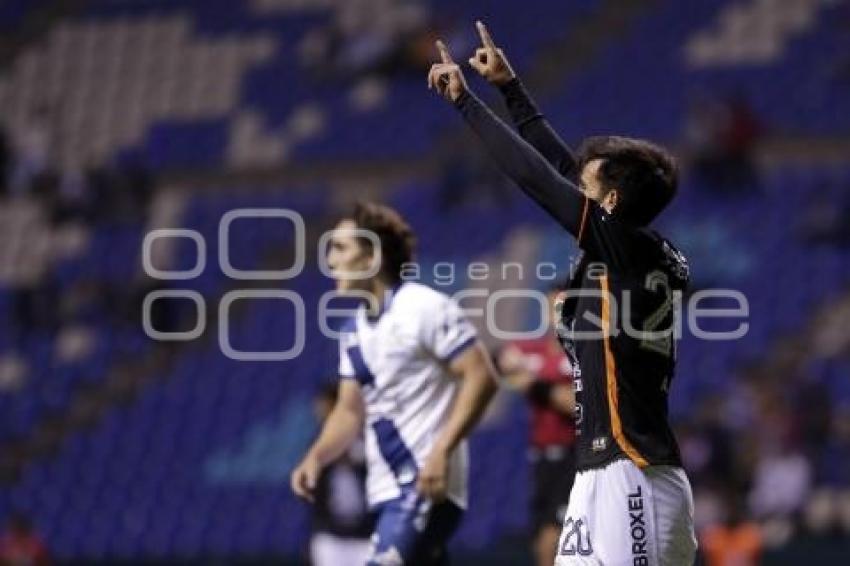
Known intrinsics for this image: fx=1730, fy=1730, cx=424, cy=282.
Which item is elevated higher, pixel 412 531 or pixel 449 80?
pixel 449 80

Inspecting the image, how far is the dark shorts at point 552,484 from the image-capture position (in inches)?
331

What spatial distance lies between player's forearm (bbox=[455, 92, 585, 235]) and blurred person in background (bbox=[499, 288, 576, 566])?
3.54 metres

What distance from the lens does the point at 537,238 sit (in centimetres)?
1731

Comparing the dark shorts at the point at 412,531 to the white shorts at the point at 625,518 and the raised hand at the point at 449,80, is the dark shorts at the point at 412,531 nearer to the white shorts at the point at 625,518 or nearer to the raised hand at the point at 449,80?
the white shorts at the point at 625,518

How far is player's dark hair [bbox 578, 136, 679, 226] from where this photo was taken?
4863 millimetres

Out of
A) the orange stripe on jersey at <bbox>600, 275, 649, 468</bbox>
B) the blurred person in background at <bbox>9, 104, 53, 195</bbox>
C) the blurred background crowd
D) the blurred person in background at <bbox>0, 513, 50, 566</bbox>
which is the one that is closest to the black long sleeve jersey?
the orange stripe on jersey at <bbox>600, 275, 649, 468</bbox>

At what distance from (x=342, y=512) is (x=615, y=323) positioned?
6261 mm

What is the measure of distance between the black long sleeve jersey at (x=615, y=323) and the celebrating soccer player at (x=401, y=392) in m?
1.86

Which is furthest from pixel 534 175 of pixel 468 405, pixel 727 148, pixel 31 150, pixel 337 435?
pixel 31 150

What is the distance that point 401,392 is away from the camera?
7137mm

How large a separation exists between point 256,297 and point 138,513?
3041mm

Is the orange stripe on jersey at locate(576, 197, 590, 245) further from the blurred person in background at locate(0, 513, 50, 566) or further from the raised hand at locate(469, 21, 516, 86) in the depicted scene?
the blurred person in background at locate(0, 513, 50, 566)

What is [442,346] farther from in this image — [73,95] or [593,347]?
[73,95]

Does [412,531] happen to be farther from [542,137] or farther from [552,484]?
[542,137]
